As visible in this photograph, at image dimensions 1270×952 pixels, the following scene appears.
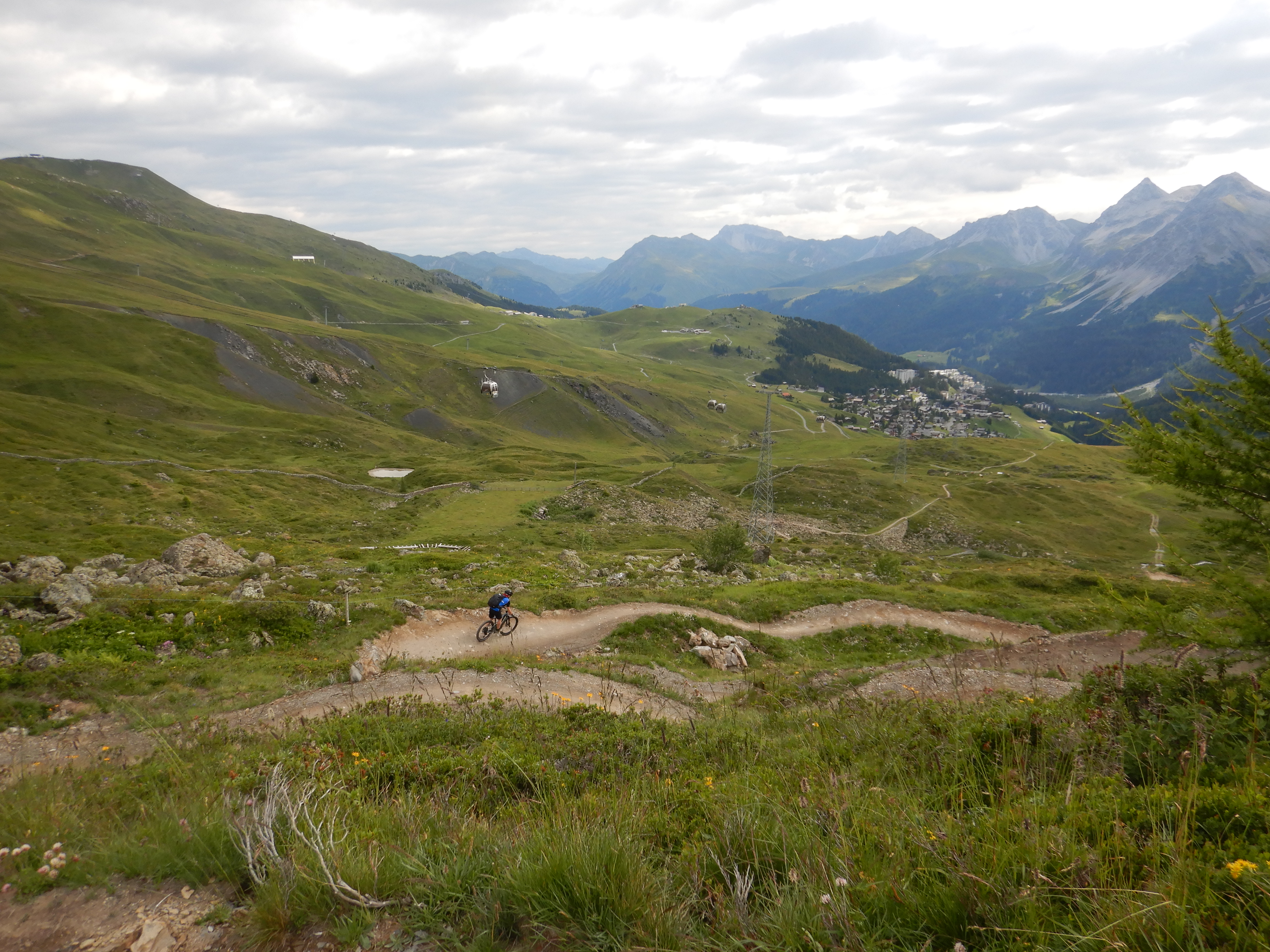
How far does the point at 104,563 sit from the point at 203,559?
12.4 ft

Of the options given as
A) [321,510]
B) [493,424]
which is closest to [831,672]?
[321,510]

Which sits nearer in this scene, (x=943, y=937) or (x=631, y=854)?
(x=943, y=937)

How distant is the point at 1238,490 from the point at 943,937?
11.8 meters

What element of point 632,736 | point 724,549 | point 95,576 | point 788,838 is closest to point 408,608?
point 95,576

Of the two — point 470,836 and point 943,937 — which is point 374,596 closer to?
point 470,836

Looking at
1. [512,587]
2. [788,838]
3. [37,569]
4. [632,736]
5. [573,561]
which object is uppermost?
[788,838]

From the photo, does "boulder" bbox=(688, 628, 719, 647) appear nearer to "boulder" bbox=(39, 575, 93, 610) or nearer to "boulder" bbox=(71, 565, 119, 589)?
"boulder" bbox=(39, 575, 93, 610)

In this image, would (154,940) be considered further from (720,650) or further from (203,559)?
(203,559)

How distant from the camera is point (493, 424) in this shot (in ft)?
439

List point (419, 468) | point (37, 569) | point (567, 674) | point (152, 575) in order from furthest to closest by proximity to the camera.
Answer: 1. point (419, 468)
2. point (152, 575)
3. point (37, 569)
4. point (567, 674)

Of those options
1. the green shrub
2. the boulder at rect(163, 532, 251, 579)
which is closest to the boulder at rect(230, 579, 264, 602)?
the boulder at rect(163, 532, 251, 579)

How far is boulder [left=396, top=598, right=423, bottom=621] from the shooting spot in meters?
23.7

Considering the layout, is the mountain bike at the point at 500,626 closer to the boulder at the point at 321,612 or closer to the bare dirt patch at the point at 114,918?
the boulder at the point at 321,612

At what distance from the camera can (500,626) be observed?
915 inches
